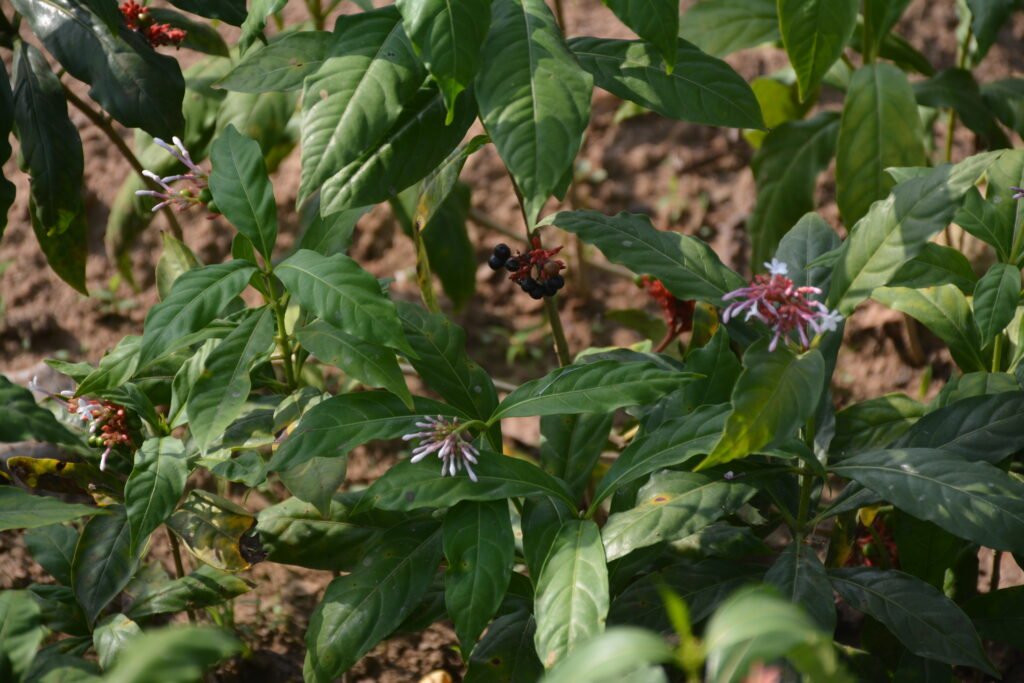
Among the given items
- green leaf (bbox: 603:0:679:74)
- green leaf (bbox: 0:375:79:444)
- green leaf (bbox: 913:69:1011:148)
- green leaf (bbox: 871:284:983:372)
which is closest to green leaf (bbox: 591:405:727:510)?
green leaf (bbox: 871:284:983:372)

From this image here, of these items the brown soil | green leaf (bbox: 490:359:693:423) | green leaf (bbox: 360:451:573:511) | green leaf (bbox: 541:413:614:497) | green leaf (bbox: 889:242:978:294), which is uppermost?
green leaf (bbox: 889:242:978:294)

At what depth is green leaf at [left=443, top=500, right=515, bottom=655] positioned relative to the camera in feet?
5.27

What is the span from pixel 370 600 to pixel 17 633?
20.9 inches

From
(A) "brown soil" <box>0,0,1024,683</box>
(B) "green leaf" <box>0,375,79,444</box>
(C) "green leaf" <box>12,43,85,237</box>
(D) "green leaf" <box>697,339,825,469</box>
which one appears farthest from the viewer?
(A) "brown soil" <box>0,0,1024,683</box>

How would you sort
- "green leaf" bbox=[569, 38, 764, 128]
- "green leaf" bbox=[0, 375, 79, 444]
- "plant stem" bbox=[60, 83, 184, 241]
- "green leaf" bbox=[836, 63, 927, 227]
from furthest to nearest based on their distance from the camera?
"green leaf" bbox=[836, 63, 927, 227] < "plant stem" bbox=[60, 83, 184, 241] < "green leaf" bbox=[569, 38, 764, 128] < "green leaf" bbox=[0, 375, 79, 444]

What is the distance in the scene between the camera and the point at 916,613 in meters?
1.69

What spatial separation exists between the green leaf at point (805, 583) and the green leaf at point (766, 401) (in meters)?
0.40

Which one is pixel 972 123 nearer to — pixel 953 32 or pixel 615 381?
pixel 953 32

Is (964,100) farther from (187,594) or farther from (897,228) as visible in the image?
(187,594)

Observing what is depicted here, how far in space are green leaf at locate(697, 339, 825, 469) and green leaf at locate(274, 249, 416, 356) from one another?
1.64 ft

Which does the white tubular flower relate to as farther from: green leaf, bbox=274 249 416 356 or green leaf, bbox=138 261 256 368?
green leaf, bbox=138 261 256 368

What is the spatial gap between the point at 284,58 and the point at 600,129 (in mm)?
1813

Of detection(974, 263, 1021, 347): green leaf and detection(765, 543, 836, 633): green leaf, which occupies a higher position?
detection(974, 263, 1021, 347): green leaf

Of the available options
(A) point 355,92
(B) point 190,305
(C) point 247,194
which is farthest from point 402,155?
(B) point 190,305
